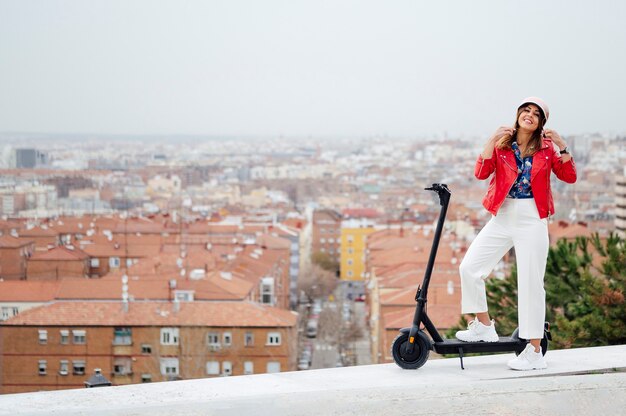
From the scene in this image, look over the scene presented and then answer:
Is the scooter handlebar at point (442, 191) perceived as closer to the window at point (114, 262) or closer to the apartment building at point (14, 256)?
the apartment building at point (14, 256)

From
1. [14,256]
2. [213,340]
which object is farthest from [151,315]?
[14,256]

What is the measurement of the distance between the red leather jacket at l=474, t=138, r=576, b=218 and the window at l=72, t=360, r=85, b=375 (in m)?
18.6

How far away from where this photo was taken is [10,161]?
53.2 metres

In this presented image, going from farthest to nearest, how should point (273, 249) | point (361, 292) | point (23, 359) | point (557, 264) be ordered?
point (361, 292), point (273, 249), point (23, 359), point (557, 264)

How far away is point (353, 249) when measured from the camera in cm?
5588

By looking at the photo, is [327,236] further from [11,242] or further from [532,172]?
[532,172]

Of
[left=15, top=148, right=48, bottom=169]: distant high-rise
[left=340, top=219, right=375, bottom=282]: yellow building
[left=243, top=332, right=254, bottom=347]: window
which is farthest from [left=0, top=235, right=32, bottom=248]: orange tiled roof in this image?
[left=340, top=219, right=375, bottom=282]: yellow building

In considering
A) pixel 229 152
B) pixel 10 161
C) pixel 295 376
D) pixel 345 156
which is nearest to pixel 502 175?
pixel 295 376

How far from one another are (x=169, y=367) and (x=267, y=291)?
404 inches

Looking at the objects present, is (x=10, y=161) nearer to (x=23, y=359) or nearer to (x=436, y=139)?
(x=23, y=359)

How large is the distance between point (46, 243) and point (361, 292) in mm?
14975

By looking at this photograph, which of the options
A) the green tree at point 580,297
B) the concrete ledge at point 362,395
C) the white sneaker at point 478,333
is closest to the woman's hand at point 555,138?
the white sneaker at point 478,333

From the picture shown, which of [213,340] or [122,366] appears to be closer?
[122,366]

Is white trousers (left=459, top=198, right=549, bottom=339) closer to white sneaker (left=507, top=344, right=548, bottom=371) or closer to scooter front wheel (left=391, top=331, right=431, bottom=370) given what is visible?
white sneaker (left=507, top=344, right=548, bottom=371)
